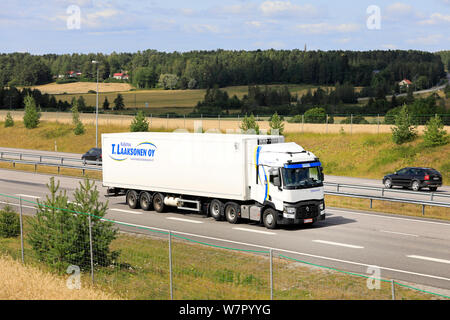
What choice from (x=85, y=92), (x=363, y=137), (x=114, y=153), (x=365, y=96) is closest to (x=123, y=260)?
(x=114, y=153)

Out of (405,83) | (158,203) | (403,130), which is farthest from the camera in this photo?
(405,83)

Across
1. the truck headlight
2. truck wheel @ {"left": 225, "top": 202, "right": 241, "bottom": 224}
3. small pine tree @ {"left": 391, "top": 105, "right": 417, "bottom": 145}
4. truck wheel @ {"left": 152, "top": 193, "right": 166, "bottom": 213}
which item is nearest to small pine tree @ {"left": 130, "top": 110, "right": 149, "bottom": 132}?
small pine tree @ {"left": 391, "top": 105, "right": 417, "bottom": 145}

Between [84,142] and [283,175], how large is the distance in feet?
170

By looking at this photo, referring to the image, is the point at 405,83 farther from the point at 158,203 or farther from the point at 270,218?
the point at 270,218

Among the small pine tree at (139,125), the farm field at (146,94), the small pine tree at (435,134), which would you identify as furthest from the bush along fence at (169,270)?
the farm field at (146,94)

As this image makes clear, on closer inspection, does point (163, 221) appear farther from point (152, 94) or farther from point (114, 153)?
point (152, 94)

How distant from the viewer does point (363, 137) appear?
179 feet

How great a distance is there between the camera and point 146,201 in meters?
27.5

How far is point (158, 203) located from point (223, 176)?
4.30 meters

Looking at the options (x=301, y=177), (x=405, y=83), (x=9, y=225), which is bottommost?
(x=9, y=225)

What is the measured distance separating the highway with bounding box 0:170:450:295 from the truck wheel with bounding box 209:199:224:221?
43 cm

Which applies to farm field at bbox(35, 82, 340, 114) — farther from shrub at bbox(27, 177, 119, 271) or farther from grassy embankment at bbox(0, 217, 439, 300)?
grassy embankment at bbox(0, 217, 439, 300)

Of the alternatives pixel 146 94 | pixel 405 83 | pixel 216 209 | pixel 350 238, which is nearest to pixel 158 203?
pixel 216 209

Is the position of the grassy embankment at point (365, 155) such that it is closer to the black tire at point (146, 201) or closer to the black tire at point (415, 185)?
the black tire at point (415, 185)
